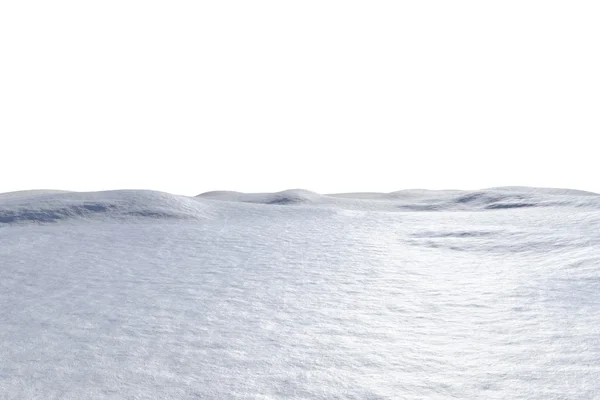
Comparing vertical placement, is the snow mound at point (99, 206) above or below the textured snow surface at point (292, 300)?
above

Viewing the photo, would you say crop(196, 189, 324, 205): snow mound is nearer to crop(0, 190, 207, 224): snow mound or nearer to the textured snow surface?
the textured snow surface

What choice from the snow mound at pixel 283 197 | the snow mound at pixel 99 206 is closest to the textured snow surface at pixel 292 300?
the snow mound at pixel 99 206

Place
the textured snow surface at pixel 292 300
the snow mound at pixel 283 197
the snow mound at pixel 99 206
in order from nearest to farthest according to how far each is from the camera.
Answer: the textured snow surface at pixel 292 300, the snow mound at pixel 99 206, the snow mound at pixel 283 197

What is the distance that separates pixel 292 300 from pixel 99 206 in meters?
1.49

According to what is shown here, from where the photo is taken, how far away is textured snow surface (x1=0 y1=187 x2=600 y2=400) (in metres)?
1.58

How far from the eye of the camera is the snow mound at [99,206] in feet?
10.7

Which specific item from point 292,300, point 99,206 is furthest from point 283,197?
point 292,300

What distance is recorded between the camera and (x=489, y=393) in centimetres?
150

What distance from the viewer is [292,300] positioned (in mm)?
2170

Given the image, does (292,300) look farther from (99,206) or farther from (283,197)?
(283,197)

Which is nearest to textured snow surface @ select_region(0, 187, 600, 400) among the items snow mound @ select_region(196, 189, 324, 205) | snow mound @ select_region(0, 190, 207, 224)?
snow mound @ select_region(0, 190, 207, 224)

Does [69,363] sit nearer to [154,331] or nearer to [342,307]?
[154,331]

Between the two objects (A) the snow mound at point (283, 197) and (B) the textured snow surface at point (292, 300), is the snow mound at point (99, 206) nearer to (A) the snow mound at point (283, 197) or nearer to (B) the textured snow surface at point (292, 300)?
(B) the textured snow surface at point (292, 300)

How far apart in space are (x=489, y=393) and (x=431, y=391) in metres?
0.12
